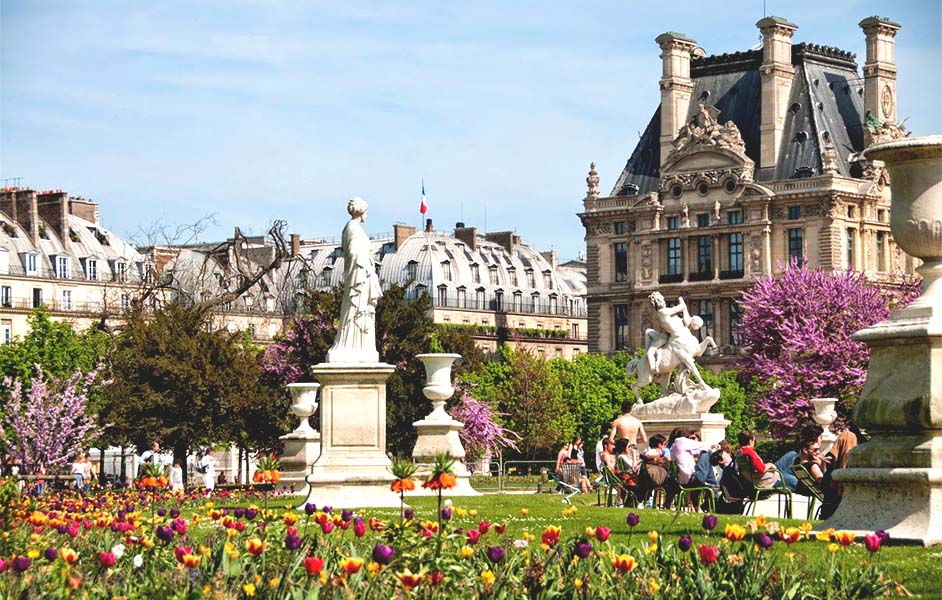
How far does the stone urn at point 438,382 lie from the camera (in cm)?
3109

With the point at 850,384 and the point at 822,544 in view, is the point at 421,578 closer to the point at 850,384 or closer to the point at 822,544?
the point at 822,544

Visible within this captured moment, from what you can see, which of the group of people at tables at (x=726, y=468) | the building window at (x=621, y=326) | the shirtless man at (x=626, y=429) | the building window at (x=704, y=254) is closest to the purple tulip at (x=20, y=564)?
the group of people at tables at (x=726, y=468)

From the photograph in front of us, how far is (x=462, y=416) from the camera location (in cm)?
6003

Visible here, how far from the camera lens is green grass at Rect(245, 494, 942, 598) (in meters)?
12.8

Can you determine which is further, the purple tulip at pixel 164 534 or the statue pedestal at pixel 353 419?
the statue pedestal at pixel 353 419

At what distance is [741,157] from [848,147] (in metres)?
5.89

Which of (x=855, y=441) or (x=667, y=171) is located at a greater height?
(x=667, y=171)

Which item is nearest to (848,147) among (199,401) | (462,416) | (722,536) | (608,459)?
(462,416)

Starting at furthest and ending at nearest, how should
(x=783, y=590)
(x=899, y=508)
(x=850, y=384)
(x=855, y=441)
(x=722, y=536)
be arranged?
(x=850, y=384), (x=855, y=441), (x=722, y=536), (x=899, y=508), (x=783, y=590)

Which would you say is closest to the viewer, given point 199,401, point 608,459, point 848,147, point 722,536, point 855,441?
point 722,536

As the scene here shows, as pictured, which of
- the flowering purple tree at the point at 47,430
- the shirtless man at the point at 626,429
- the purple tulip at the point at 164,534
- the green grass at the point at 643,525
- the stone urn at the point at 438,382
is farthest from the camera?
the flowering purple tree at the point at 47,430

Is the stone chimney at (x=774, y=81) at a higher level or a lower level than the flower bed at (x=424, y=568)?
higher

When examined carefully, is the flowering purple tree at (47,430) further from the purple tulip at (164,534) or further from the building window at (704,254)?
the building window at (704,254)

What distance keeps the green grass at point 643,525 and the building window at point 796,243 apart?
7899cm
